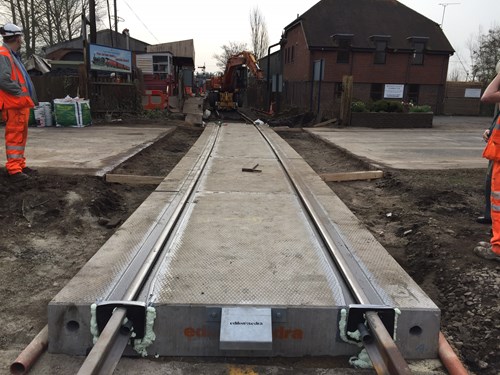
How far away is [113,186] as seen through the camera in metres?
7.21

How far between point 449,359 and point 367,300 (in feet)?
2.07

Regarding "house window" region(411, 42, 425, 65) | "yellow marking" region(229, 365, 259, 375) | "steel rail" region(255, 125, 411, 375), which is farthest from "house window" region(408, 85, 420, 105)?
"yellow marking" region(229, 365, 259, 375)

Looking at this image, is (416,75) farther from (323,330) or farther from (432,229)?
(323,330)

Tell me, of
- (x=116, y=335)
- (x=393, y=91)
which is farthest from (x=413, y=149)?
(x=393, y=91)

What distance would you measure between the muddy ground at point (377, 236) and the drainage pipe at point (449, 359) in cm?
16

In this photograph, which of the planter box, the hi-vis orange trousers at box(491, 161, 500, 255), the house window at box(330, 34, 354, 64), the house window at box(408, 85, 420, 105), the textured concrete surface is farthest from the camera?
the house window at box(408, 85, 420, 105)

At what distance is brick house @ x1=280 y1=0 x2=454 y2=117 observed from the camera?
30547 mm

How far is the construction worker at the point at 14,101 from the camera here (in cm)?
623

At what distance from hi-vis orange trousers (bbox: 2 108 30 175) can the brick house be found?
2379 cm

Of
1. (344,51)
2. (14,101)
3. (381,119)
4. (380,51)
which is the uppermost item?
A: (380,51)

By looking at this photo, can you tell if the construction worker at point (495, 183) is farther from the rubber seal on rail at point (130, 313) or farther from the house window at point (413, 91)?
the house window at point (413, 91)

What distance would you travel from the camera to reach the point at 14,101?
6352mm

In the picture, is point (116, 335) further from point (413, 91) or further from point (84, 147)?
point (413, 91)

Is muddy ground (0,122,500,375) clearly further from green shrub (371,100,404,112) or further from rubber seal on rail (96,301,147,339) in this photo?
green shrub (371,100,404,112)
